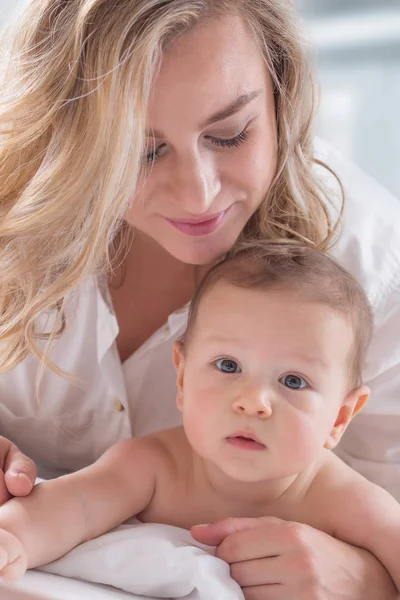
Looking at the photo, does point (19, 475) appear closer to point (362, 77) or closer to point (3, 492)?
point (3, 492)

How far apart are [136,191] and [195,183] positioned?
0.14 metres

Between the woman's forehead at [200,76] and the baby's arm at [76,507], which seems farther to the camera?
the woman's forehead at [200,76]

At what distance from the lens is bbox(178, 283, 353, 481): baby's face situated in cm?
130

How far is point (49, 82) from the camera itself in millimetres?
1463

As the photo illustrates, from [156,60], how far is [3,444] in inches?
28.0

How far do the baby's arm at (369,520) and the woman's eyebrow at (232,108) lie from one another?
633mm

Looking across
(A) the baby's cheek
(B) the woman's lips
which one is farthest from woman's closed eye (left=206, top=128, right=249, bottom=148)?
(A) the baby's cheek

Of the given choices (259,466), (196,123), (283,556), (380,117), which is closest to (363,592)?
(283,556)

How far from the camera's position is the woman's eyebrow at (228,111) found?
1448 mm

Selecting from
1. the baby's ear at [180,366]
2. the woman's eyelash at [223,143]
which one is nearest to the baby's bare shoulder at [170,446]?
the baby's ear at [180,366]

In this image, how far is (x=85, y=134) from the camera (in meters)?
1.46

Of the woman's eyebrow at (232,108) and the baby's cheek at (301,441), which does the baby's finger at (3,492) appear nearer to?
the baby's cheek at (301,441)

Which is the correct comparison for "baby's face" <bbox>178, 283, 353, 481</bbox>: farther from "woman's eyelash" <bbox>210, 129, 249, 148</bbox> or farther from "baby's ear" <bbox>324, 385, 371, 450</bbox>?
"woman's eyelash" <bbox>210, 129, 249, 148</bbox>

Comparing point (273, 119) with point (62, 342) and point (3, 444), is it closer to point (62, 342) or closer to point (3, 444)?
point (62, 342)
